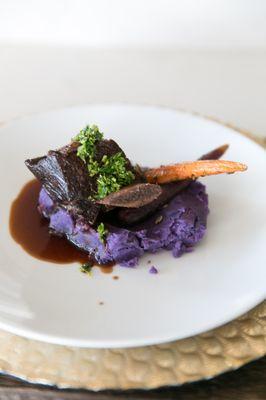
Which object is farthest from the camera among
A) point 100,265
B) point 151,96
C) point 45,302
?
point 151,96

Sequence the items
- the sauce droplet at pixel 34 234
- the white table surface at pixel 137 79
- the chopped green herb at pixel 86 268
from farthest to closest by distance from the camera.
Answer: the white table surface at pixel 137 79 < the sauce droplet at pixel 34 234 < the chopped green herb at pixel 86 268

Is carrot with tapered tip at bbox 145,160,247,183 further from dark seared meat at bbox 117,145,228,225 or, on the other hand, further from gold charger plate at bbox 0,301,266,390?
gold charger plate at bbox 0,301,266,390

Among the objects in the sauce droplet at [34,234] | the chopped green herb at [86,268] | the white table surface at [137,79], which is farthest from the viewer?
the white table surface at [137,79]

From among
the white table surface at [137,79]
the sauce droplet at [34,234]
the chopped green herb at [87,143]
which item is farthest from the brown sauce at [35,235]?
the white table surface at [137,79]

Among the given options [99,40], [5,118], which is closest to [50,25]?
[99,40]

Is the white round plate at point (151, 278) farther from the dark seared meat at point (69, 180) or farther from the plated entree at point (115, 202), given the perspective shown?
the dark seared meat at point (69, 180)

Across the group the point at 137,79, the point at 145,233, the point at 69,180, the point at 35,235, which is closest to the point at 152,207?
the point at 145,233

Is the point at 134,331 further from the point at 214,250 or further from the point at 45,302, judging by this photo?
the point at 214,250
